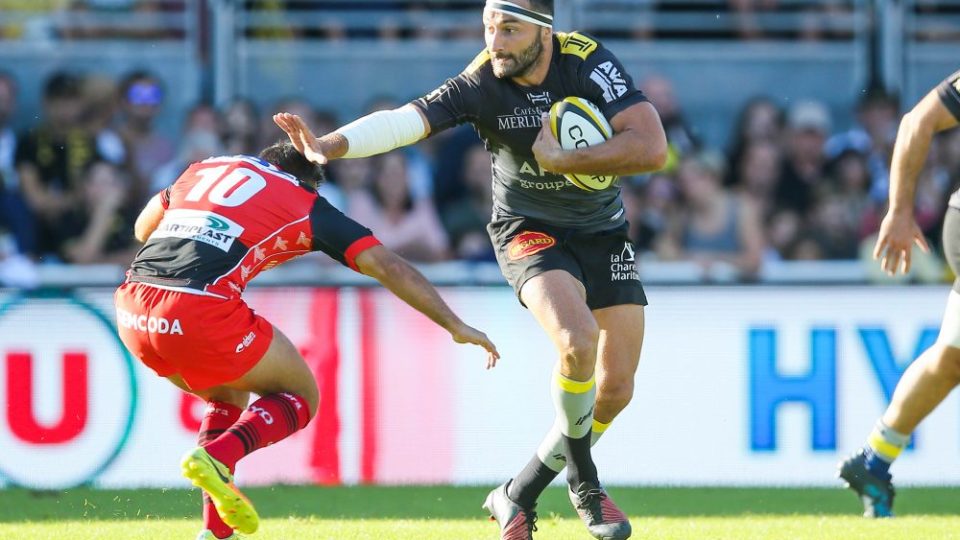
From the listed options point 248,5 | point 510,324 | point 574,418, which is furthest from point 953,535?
point 248,5

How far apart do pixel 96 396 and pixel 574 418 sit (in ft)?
10.2

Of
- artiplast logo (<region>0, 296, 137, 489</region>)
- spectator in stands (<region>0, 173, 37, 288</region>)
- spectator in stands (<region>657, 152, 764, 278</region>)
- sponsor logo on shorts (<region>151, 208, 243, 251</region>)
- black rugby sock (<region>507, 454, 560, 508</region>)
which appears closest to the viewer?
sponsor logo on shorts (<region>151, 208, 243, 251</region>)

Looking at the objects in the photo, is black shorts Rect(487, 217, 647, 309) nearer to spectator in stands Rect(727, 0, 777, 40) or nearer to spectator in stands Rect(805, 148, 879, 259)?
spectator in stands Rect(805, 148, 879, 259)

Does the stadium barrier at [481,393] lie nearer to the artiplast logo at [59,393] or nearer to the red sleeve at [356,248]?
the artiplast logo at [59,393]

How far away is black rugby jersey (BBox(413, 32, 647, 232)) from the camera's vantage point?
6082 millimetres

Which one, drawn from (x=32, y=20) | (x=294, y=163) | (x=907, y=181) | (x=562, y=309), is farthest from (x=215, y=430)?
(x=32, y=20)

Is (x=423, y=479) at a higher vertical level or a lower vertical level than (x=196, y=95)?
lower

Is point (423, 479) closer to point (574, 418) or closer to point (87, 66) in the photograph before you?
point (574, 418)

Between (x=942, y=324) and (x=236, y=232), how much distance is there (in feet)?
10.5

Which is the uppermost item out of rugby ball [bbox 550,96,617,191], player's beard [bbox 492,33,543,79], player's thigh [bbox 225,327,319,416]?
player's beard [bbox 492,33,543,79]

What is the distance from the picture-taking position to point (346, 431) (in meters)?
7.96

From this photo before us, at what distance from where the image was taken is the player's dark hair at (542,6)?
6023 mm

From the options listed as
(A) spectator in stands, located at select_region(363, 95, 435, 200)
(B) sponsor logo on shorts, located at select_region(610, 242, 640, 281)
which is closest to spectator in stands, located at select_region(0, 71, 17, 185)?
(A) spectator in stands, located at select_region(363, 95, 435, 200)

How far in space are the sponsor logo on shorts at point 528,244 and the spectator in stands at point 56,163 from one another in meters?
5.41
